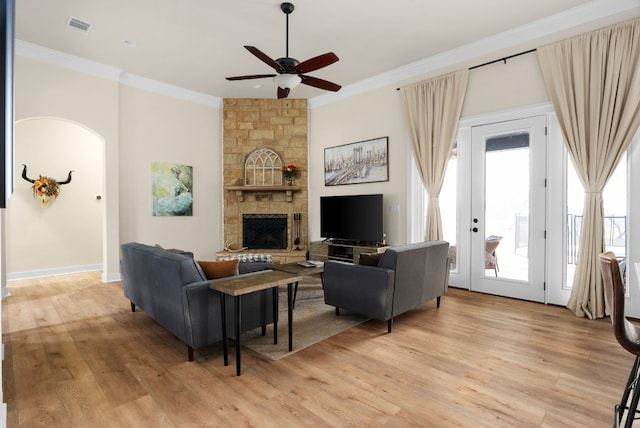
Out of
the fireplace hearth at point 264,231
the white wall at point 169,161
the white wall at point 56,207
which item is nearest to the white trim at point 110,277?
the white wall at point 169,161

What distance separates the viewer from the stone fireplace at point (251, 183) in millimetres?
6891

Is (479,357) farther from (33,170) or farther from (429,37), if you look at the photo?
(33,170)

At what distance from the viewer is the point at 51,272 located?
243 inches

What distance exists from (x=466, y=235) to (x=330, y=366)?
10.2 feet

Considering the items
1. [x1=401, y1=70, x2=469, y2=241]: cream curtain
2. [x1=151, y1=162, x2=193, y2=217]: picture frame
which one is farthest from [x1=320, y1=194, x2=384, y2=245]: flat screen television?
[x1=151, y1=162, x2=193, y2=217]: picture frame

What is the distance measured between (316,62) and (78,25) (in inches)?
125

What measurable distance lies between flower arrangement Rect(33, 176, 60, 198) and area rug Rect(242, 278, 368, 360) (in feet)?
15.7

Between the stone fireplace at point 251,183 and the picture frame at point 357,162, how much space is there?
0.65 metres

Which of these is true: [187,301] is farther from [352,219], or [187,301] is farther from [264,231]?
[264,231]

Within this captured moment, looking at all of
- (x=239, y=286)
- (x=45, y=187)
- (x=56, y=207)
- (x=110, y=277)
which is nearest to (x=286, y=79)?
(x=239, y=286)

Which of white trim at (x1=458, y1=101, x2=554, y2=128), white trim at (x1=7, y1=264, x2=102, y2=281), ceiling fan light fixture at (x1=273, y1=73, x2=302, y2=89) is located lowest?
white trim at (x1=7, y1=264, x2=102, y2=281)

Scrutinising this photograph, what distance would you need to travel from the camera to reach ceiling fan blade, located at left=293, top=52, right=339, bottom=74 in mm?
3396

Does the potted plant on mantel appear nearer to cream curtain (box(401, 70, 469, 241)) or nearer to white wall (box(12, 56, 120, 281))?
cream curtain (box(401, 70, 469, 241))

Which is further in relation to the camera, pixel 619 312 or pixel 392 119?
pixel 392 119
